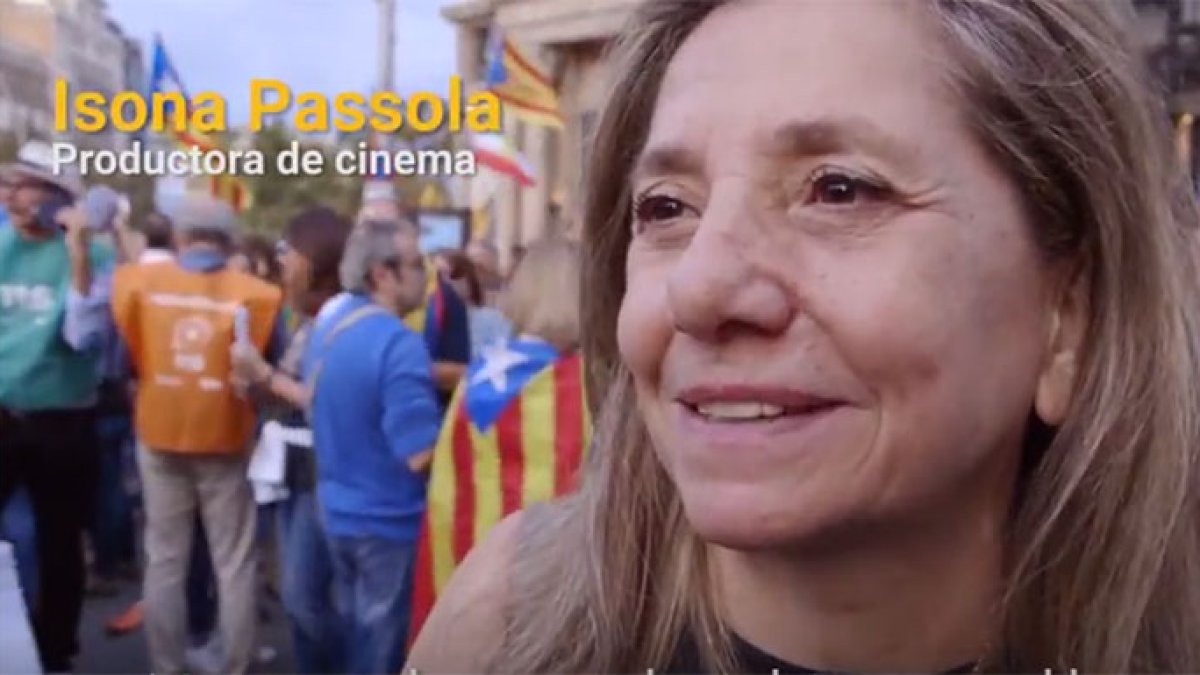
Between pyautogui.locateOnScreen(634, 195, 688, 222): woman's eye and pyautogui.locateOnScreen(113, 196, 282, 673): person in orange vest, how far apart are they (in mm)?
3714

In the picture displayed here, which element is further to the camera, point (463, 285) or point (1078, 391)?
point (463, 285)

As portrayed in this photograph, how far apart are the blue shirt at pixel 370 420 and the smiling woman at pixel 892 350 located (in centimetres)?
283

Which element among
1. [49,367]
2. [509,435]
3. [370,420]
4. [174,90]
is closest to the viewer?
[509,435]

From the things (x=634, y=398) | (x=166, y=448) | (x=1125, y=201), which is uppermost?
(x=1125, y=201)

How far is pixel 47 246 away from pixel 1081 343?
4286mm

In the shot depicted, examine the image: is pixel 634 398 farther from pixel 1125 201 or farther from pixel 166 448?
pixel 166 448

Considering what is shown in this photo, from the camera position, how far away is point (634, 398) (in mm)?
1296

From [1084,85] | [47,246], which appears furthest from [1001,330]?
[47,246]

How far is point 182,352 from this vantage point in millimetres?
4699

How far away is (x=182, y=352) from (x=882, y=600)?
3.85 m

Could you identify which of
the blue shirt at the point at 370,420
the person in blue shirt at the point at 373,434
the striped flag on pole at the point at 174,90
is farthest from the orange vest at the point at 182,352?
the striped flag on pole at the point at 174,90

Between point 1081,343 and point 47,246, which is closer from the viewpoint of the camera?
point 1081,343

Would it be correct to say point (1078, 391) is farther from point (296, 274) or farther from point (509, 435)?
point (296, 274)

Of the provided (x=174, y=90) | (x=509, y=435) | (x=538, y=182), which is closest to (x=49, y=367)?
(x=509, y=435)
